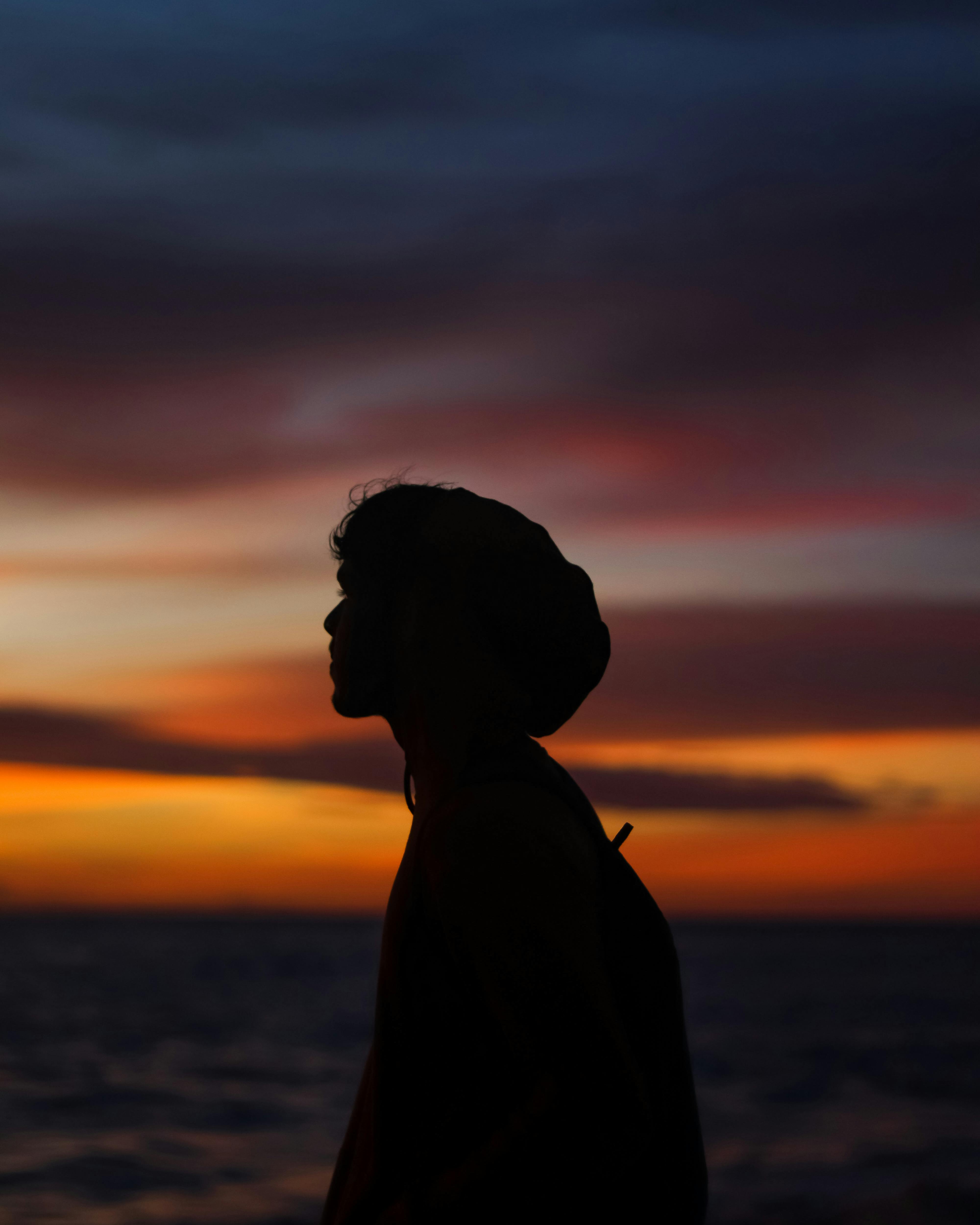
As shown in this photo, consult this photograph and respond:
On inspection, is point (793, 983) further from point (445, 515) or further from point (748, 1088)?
point (445, 515)

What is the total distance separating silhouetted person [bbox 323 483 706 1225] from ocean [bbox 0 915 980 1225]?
18917 millimetres

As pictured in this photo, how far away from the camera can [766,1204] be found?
20922mm

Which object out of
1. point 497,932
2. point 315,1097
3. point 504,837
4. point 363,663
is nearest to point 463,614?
point 363,663

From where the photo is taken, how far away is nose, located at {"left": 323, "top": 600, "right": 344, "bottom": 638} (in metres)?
2.39

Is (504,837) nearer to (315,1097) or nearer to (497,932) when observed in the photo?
(497,932)

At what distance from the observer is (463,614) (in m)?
2.21

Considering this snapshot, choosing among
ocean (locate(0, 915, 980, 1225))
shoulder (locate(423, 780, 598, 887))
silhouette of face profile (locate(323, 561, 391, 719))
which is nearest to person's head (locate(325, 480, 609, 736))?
silhouette of face profile (locate(323, 561, 391, 719))

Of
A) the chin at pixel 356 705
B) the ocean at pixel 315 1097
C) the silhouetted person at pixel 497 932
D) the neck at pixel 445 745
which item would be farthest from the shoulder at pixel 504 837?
the ocean at pixel 315 1097

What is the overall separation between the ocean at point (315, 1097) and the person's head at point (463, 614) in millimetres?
18990

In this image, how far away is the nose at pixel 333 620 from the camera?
239 centimetres

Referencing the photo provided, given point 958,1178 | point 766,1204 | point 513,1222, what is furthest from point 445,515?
point 958,1178

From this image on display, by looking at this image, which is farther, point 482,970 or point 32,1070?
point 32,1070

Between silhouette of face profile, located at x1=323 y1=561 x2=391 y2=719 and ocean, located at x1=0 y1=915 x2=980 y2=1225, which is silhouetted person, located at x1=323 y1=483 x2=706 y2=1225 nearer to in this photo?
silhouette of face profile, located at x1=323 y1=561 x2=391 y2=719

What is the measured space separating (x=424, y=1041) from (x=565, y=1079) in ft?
0.88
